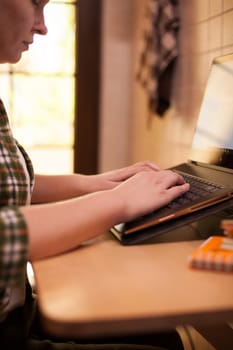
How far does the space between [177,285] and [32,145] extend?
7.54ft

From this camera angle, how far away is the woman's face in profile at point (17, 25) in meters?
0.84

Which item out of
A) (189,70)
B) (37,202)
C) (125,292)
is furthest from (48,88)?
(125,292)

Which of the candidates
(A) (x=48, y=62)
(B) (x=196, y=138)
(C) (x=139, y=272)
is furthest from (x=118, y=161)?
(C) (x=139, y=272)

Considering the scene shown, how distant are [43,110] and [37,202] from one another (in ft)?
5.71

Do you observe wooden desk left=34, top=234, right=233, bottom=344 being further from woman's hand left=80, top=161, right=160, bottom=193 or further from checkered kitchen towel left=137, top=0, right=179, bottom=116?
checkered kitchen towel left=137, top=0, right=179, bottom=116

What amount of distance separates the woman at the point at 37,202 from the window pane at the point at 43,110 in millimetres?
1716

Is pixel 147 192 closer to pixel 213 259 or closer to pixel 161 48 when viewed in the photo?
pixel 213 259

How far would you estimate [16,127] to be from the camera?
271cm

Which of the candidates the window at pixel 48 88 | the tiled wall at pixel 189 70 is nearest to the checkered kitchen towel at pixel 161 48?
the tiled wall at pixel 189 70

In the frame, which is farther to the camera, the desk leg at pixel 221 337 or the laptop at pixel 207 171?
Result: the desk leg at pixel 221 337

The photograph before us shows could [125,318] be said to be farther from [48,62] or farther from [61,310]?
[48,62]

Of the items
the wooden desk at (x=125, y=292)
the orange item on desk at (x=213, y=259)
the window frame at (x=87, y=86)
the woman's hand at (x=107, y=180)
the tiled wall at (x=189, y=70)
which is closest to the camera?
the wooden desk at (x=125, y=292)

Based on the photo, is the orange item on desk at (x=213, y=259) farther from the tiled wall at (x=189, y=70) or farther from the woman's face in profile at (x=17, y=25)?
the tiled wall at (x=189, y=70)

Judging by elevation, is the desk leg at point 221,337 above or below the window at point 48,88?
below
